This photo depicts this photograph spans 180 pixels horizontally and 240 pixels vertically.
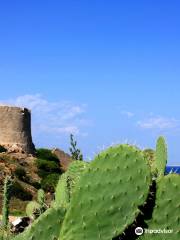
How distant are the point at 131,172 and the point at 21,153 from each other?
163 ft

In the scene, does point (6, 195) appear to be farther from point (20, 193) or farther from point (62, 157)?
point (62, 157)

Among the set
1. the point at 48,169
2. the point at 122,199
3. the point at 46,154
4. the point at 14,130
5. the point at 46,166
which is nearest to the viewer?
the point at 122,199

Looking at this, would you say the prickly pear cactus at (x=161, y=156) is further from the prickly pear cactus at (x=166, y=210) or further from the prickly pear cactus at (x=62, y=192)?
the prickly pear cactus at (x=166, y=210)

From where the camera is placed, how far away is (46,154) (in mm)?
58375

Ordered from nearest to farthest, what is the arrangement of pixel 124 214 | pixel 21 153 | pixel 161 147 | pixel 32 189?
pixel 124 214
pixel 161 147
pixel 32 189
pixel 21 153

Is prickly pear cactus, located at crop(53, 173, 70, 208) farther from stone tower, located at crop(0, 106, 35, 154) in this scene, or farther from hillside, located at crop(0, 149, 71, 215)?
stone tower, located at crop(0, 106, 35, 154)

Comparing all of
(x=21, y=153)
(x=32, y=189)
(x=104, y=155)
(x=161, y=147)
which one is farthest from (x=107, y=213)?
(x=21, y=153)

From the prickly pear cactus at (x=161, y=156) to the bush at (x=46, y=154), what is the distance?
5166 cm

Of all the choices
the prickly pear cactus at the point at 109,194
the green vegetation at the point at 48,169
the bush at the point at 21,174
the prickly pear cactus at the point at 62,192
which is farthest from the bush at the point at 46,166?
the prickly pear cactus at the point at 109,194

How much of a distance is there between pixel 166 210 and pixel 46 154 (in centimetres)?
5473

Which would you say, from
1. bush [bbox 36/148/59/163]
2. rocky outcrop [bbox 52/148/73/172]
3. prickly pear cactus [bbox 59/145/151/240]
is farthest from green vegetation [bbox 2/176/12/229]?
rocky outcrop [bbox 52/148/73/172]

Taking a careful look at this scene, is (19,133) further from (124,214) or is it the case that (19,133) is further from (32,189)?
(124,214)

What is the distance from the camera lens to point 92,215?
13.0 feet

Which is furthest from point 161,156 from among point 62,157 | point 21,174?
point 62,157
